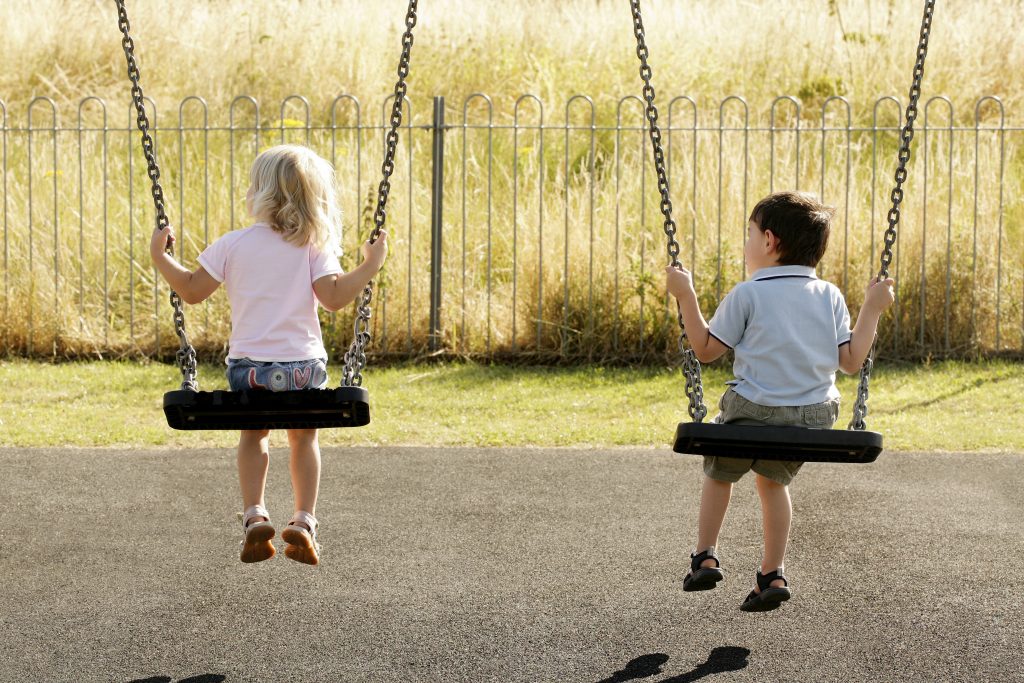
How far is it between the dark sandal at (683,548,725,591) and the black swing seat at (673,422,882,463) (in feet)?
1.45

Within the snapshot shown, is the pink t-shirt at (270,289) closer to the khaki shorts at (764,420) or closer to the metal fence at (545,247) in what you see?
the khaki shorts at (764,420)

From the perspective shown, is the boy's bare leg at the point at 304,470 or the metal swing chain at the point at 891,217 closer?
the metal swing chain at the point at 891,217

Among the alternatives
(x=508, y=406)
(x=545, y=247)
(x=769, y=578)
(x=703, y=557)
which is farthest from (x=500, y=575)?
(x=545, y=247)

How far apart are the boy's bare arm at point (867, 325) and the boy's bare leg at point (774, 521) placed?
0.47 m

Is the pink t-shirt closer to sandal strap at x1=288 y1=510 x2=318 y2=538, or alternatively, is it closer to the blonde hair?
the blonde hair

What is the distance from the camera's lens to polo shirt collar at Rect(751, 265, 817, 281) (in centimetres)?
425

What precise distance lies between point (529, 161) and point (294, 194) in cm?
773

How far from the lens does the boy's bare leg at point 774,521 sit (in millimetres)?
4434

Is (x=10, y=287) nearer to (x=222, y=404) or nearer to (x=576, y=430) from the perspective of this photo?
(x=576, y=430)

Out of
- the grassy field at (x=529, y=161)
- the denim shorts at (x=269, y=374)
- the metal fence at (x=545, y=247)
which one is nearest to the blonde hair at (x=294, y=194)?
the denim shorts at (x=269, y=374)

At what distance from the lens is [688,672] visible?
178 inches

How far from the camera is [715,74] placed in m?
15.3

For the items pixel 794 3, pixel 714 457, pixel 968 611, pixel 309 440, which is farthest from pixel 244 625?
pixel 794 3

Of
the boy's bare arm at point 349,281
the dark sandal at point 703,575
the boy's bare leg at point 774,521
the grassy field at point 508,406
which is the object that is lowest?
the grassy field at point 508,406
